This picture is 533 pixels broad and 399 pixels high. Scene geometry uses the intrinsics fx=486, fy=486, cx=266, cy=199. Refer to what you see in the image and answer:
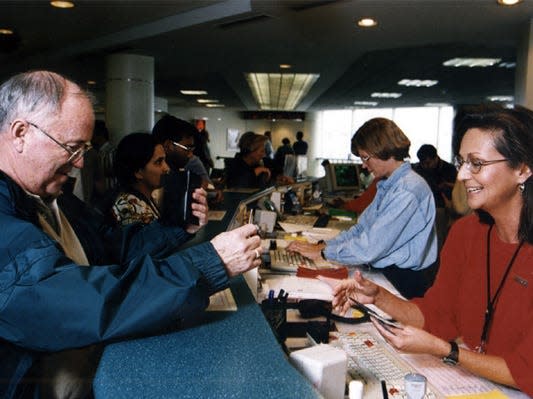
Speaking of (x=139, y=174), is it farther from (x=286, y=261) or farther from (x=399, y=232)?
(x=399, y=232)

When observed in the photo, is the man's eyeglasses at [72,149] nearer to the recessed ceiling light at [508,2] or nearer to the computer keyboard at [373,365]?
the computer keyboard at [373,365]

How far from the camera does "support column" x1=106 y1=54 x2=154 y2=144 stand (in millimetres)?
7230

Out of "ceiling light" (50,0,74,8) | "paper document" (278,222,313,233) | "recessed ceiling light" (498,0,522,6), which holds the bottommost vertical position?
"paper document" (278,222,313,233)

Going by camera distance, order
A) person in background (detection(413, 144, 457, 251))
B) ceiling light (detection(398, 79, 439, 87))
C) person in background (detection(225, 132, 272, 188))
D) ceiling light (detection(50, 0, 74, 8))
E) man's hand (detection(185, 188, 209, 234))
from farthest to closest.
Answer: ceiling light (detection(398, 79, 439, 87)) → person in background (detection(413, 144, 457, 251)) → person in background (detection(225, 132, 272, 188)) → ceiling light (detection(50, 0, 74, 8)) → man's hand (detection(185, 188, 209, 234))

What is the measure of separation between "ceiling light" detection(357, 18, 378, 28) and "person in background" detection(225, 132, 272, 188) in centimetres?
162

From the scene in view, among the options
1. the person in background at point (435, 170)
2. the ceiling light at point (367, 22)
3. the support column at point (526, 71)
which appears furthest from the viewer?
the person in background at point (435, 170)

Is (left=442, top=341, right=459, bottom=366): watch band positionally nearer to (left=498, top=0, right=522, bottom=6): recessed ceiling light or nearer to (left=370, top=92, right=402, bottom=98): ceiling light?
(left=498, top=0, right=522, bottom=6): recessed ceiling light

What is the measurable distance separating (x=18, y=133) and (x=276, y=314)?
0.91m

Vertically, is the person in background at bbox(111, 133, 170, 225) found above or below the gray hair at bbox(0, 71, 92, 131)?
below

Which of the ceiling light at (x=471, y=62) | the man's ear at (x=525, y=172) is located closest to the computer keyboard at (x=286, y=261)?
the man's ear at (x=525, y=172)

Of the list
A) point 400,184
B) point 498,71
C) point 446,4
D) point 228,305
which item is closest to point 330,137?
point 498,71

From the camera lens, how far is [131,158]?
2.64 m

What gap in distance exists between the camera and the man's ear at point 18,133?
1.13 m

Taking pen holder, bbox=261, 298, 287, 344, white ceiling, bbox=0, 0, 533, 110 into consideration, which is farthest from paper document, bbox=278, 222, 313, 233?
pen holder, bbox=261, 298, 287, 344
